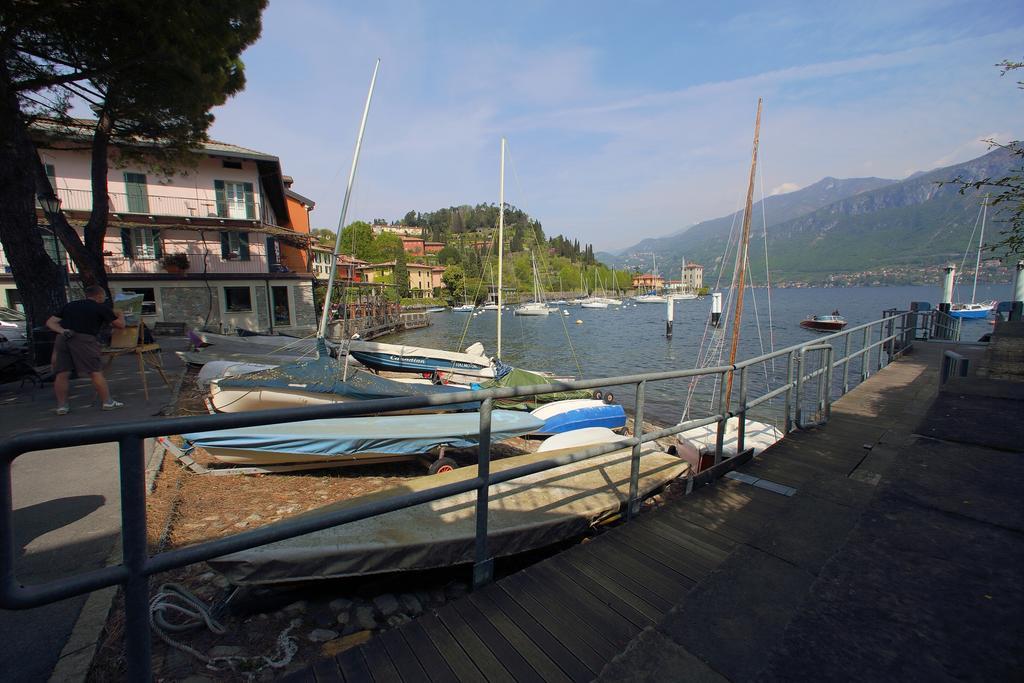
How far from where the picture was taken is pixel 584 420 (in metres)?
10.2

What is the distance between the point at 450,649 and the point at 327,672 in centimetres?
52

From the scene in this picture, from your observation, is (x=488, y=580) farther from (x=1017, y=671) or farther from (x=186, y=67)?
(x=186, y=67)

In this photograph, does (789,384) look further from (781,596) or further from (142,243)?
(142,243)

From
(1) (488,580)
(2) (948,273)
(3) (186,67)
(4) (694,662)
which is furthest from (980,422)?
(2) (948,273)

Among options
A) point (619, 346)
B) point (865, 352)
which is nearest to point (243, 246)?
point (619, 346)

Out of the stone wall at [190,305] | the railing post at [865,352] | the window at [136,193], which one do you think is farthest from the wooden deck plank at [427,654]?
the window at [136,193]

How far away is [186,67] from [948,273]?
24.3 m

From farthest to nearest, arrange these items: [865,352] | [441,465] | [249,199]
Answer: [249,199]
[865,352]
[441,465]

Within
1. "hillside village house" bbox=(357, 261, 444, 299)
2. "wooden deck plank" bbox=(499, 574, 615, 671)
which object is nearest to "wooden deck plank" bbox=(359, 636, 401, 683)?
"wooden deck plank" bbox=(499, 574, 615, 671)

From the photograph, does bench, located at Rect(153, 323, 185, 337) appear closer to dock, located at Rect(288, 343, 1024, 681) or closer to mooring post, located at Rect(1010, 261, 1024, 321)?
dock, located at Rect(288, 343, 1024, 681)

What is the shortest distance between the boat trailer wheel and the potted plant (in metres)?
25.1

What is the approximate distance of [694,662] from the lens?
5.84ft

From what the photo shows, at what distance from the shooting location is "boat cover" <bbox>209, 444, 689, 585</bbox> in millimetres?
2906

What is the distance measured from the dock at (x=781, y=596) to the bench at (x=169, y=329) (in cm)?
2759
